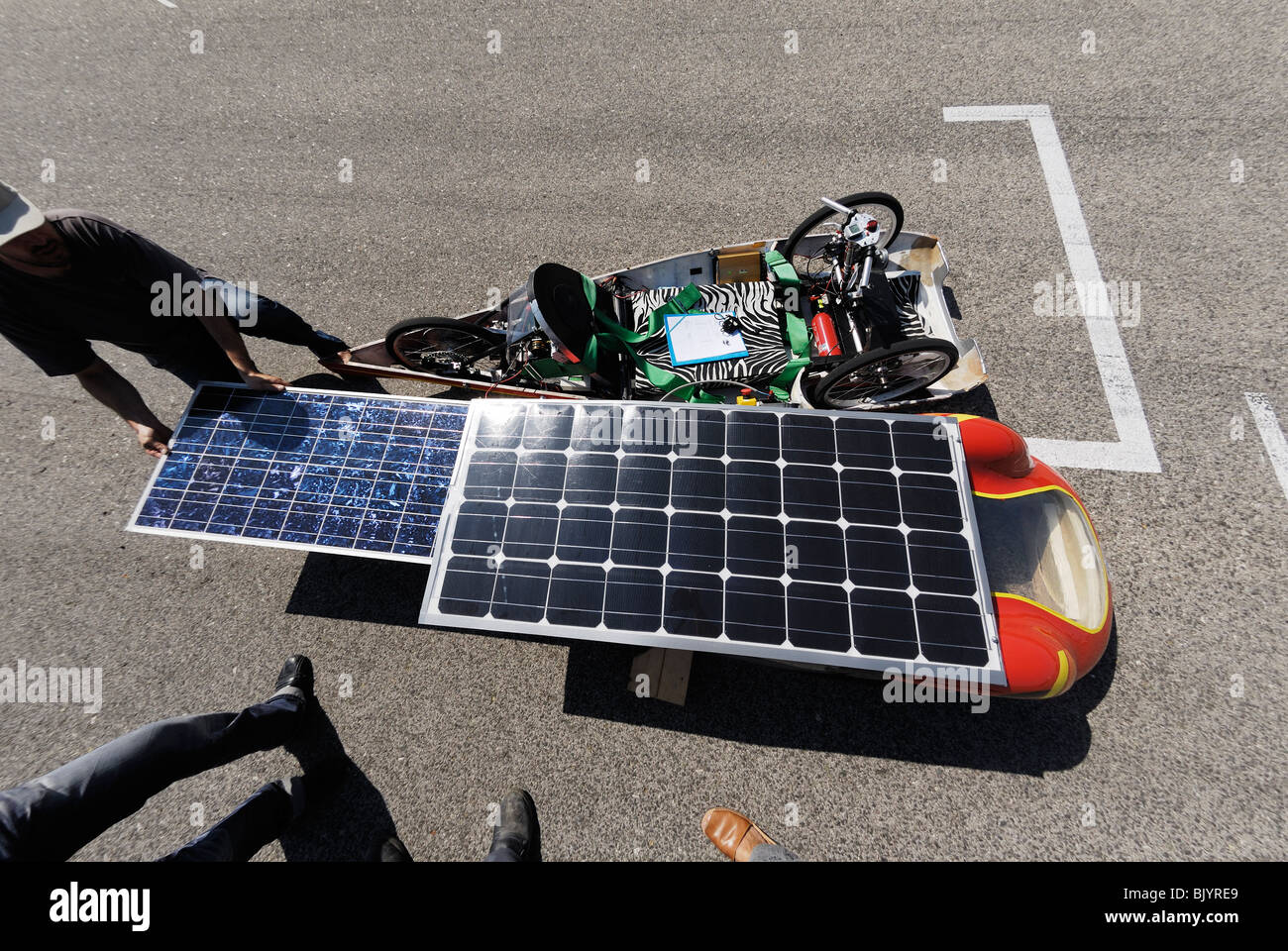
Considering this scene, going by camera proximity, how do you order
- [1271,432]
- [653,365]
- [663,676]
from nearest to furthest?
[663,676]
[653,365]
[1271,432]

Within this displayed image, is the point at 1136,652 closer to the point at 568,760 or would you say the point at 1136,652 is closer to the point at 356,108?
the point at 568,760

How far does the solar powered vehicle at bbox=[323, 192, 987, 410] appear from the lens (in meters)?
5.32

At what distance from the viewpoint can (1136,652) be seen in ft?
16.4

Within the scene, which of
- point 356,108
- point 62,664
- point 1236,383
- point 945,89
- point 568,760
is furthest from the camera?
point 356,108

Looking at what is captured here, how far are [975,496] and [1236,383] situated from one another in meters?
4.37

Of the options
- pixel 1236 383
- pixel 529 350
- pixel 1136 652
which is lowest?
pixel 1136 652

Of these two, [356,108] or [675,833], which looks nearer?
[675,833]

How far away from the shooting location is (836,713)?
16.0 ft

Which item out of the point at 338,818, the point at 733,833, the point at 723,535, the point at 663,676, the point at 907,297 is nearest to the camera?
the point at 723,535

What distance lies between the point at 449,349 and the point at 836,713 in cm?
563

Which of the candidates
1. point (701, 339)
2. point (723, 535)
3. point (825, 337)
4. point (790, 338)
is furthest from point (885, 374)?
point (723, 535)

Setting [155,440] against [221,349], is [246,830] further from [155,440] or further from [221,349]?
[221,349]

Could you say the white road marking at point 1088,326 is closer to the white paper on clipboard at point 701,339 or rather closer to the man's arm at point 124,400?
the white paper on clipboard at point 701,339
